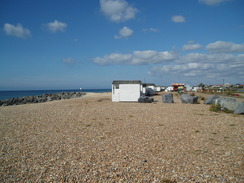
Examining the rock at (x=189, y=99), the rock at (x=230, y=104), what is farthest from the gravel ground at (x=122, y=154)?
the rock at (x=189, y=99)

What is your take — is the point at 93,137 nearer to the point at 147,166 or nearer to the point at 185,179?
the point at 147,166

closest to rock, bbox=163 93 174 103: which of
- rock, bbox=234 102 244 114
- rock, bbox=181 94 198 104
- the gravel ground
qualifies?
rock, bbox=181 94 198 104

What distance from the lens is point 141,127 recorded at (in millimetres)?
10633

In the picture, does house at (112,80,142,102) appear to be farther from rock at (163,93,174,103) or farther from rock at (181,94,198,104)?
rock at (181,94,198,104)

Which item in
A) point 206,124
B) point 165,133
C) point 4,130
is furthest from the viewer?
point 206,124

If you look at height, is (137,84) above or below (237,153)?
above

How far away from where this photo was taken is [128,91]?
26.3 meters

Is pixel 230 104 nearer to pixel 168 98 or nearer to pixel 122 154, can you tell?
pixel 168 98

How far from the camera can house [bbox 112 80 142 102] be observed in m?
26.0

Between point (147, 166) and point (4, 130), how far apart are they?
910 centimetres

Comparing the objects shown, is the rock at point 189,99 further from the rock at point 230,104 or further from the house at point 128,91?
the house at point 128,91

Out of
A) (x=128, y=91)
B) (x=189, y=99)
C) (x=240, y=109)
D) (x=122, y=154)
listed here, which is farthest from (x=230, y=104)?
(x=122, y=154)

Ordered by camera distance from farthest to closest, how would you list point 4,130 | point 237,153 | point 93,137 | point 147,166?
point 4,130 → point 93,137 → point 237,153 → point 147,166

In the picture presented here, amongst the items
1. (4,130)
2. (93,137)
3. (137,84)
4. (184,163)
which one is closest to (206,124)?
(184,163)
